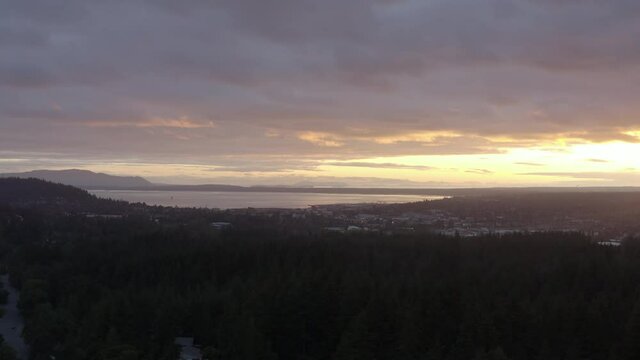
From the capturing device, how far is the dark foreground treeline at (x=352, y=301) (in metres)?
24.6

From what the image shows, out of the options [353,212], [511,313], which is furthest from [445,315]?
[353,212]

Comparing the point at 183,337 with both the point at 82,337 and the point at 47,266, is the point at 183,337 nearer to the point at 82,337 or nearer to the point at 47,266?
the point at 82,337

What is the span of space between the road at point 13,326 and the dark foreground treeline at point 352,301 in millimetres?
680

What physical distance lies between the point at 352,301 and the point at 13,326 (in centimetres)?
1807

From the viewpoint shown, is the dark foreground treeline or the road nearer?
the dark foreground treeline

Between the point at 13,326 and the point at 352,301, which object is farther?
the point at 13,326

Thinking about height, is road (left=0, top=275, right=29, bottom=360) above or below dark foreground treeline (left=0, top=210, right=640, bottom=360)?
below

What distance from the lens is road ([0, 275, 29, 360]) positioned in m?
31.2

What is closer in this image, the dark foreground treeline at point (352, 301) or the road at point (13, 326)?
the dark foreground treeline at point (352, 301)

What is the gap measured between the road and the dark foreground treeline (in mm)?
680

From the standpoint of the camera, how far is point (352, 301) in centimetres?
2855

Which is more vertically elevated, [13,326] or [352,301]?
[352,301]

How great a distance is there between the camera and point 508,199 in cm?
9356

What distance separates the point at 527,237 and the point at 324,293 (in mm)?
20359
